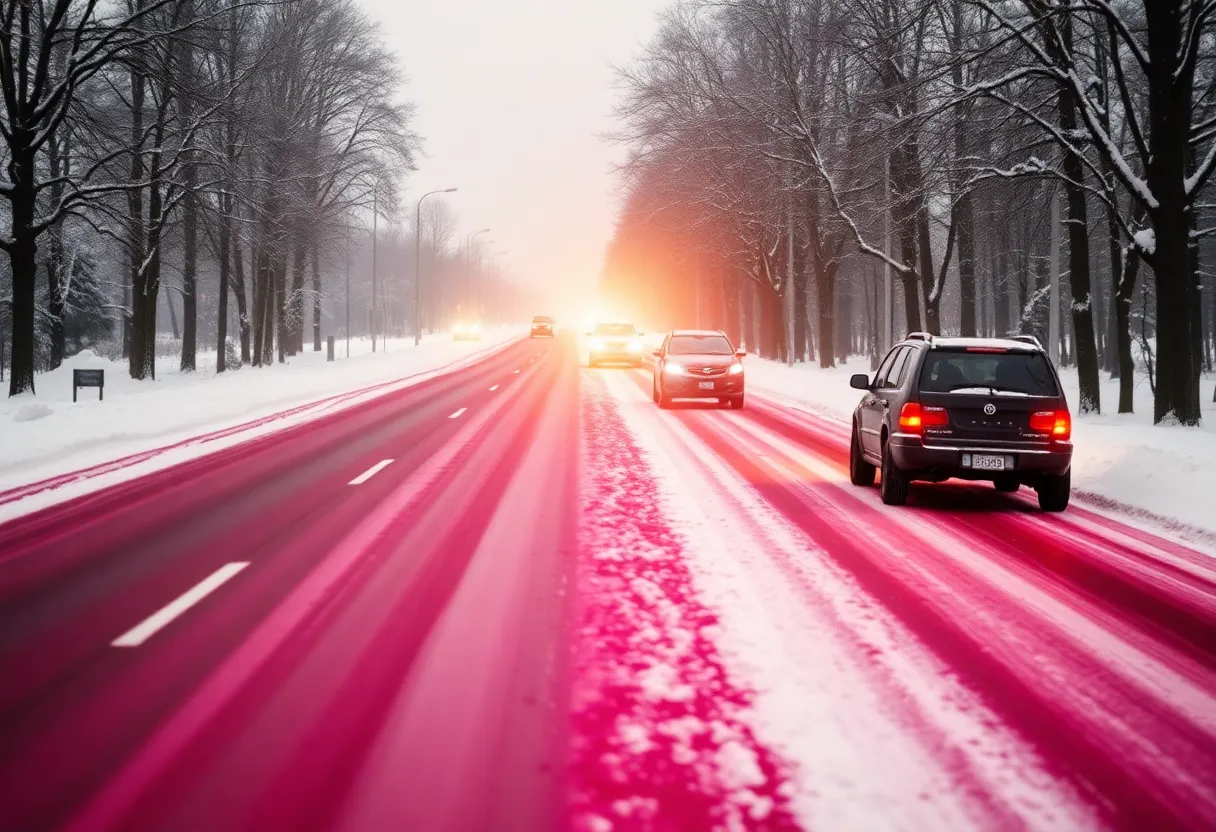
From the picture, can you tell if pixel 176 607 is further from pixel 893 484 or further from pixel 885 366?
pixel 885 366

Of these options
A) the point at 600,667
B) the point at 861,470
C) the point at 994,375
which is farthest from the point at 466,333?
the point at 600,667

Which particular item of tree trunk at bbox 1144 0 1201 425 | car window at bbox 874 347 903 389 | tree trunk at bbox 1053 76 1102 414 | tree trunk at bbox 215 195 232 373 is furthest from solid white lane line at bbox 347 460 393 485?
tree trunk at bbox 215 195 232 373

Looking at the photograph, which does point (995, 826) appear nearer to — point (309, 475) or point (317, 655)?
point (317, 655)

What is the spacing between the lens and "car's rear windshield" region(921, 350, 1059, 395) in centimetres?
1076

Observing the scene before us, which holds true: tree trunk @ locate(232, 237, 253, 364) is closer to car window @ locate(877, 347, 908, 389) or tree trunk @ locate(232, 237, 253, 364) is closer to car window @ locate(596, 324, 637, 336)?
car window @ locate(596, 324, 637, 336)

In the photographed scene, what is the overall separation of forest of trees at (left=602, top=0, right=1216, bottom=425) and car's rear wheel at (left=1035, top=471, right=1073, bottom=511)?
729cm

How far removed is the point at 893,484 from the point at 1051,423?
157 cm

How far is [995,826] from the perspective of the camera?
3561 mm

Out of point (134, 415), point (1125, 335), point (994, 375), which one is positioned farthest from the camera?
point (1125, 335)

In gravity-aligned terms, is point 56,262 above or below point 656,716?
above

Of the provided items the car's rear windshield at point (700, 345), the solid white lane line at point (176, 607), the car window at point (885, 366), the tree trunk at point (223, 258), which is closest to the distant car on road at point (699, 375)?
the car's rear windshield at point (700, 345)

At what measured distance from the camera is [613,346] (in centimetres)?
4291

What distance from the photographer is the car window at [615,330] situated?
43.6 metres

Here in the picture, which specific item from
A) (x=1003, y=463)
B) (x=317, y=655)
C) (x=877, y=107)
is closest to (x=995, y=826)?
(x=317, y=655)
